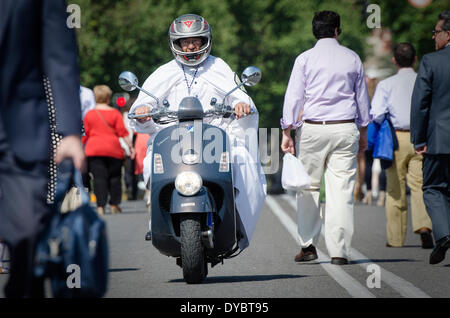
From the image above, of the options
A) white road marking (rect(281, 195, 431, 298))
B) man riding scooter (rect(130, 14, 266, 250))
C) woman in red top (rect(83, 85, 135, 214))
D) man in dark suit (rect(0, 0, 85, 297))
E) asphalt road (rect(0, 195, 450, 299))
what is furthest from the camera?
woman in red top (rect(83, 85, 135, 214))

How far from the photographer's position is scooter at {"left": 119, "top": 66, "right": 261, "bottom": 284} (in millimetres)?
7633

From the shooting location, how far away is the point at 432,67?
9.40 m

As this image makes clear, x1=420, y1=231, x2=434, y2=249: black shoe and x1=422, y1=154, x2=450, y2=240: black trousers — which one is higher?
x1=422, y1=154, x2=450, y2=240: black trousers

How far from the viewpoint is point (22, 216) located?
417cm

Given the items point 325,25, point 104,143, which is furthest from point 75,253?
point 104,143

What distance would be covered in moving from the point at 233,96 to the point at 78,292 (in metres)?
4.44

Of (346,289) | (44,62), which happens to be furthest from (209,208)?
(44,62)

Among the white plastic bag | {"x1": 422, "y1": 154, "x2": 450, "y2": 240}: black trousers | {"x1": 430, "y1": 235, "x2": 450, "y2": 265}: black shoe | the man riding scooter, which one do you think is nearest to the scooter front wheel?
the man riding scooter

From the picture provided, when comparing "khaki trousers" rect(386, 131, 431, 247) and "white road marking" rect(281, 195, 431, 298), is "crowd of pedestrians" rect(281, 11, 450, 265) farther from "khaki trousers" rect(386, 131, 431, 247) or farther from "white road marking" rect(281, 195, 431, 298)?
"khaki trousers" rect(386, 131, 431, 247)

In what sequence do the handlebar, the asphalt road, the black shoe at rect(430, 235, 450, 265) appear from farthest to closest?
the black shoe at rect(430, 235, 450, 265)
the handlebar
the asphalt road

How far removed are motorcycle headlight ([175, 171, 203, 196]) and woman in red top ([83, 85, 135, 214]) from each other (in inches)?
313

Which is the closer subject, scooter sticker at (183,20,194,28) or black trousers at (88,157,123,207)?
scooter sticker at (183,20,194,28)

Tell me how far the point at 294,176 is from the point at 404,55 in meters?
2.85

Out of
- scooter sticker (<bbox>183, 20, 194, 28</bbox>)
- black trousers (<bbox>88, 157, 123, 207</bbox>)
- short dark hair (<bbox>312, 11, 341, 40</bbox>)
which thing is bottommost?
black trousers (<bbox>88, 157, 123, 207</bbox>)
